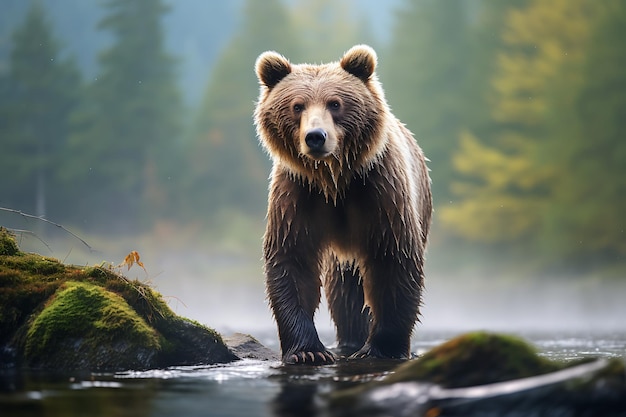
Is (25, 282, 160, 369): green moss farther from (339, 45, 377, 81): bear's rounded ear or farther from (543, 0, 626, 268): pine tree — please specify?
(543, 0, 626, 268): pine tree

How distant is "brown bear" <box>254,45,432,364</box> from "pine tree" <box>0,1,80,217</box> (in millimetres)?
26845

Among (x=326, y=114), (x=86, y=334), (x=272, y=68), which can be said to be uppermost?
(x=272, y=68)

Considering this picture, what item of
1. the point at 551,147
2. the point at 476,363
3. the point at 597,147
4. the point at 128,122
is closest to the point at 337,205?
the point at 476,363

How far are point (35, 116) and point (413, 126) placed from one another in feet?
50.0

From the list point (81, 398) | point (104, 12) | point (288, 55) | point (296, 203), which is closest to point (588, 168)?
point (288, 55)

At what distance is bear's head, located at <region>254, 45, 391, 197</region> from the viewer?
21.6 ft

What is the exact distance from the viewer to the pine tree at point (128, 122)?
114ft

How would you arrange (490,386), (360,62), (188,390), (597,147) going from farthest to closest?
1. (597,147)
2. (360,62)
3. (188,390)
4. (490,386)

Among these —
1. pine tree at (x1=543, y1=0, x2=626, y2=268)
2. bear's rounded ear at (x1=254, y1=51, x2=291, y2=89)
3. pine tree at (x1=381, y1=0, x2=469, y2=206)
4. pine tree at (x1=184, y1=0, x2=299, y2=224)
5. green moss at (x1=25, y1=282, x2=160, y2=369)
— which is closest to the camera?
green moss at (x1=25, y1=282, x2=160, y2=369)

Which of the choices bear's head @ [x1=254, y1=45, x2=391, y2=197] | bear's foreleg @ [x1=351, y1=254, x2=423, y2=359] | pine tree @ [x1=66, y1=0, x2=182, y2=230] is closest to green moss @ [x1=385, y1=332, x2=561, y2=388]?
bear's head @ [x1=254, y1=45, x2=391, y2=197]

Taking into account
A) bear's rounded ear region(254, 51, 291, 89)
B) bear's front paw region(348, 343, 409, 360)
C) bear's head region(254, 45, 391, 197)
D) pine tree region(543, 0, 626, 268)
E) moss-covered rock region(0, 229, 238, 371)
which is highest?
pine tree region(543, 0, 626, 268)

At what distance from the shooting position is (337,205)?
6.89 metres

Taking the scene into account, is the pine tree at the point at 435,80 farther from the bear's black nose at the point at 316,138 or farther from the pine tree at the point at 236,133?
the bear's black nose at the point at 316,138

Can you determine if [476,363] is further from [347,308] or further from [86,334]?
[347,308]
